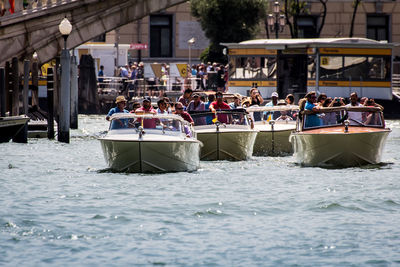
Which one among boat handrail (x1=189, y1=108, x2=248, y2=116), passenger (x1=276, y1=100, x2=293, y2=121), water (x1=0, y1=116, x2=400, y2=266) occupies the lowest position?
water (x1=0, y1=116, x2=400, y2=266)

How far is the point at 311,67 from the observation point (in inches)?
1663

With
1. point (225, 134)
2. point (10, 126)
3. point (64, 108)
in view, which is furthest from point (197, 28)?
point (225, 134)

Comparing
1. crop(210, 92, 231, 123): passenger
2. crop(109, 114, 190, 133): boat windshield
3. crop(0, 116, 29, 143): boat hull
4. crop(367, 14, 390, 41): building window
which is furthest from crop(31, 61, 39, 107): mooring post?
crop(367, 14, 390, 41): building window

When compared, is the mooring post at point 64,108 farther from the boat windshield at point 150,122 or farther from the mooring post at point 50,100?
the boat windshield at point 150,122

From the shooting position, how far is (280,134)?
25094 millimetres

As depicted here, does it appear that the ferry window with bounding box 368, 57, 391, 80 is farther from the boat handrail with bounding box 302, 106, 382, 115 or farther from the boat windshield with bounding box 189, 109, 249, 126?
the boat handrail with bounding box 302, 106, 382, 115

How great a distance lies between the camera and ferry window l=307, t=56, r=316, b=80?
42031mm

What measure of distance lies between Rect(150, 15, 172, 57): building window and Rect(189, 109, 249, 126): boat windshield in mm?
36605

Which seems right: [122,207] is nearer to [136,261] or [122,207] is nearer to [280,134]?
[136,261]

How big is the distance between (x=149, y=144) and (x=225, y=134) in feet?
12.5

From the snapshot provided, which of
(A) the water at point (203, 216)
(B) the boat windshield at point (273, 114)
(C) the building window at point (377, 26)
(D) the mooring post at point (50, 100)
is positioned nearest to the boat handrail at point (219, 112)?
(A) the water at point (203, 216)

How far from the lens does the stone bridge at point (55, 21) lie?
111 feet

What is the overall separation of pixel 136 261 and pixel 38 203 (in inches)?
180

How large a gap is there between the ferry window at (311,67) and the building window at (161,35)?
18.7 m
